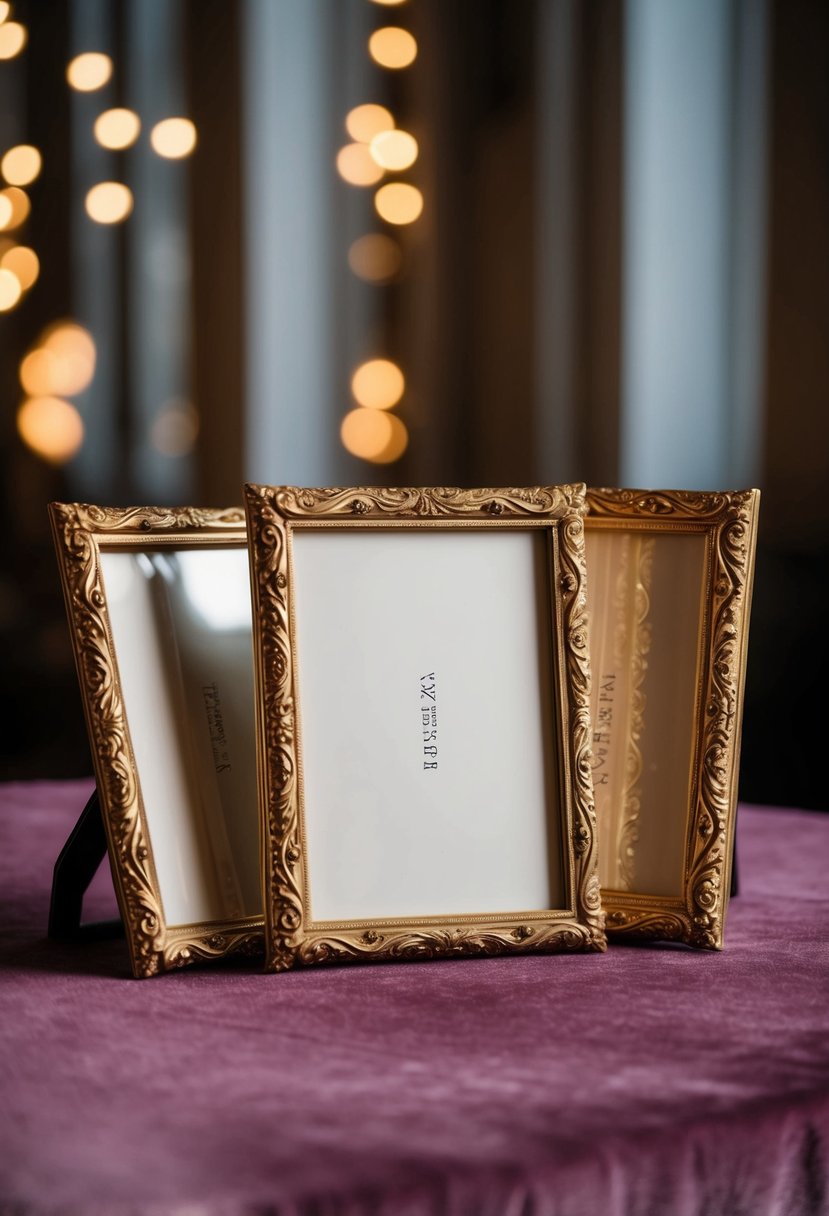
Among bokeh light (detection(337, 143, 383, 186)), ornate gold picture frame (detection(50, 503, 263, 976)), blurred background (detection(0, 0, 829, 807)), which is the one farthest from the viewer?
bokeh light (detection(337, 143, 383, 186))

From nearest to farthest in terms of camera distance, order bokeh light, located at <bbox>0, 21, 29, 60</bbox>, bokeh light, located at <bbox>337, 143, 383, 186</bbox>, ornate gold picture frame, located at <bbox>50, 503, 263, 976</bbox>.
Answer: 1. ornate gold picture frame, located at <bbox>50, 503, 263, 976</bbox>
2. bokeh light, located at <bbox>0, 21, 29, 60</bbox>
3. bokeh light, located at <bbox>337, 143, 383, 186</bbox>

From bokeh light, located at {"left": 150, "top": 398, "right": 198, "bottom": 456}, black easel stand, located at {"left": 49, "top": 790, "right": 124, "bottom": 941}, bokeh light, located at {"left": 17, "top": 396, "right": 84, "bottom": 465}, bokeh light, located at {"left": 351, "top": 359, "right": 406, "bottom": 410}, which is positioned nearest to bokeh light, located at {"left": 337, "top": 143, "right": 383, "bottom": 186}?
bokeh light, located at {"left": 351, "top": 359, "right": 406, "bottom": 410}

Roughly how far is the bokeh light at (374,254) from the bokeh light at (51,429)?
1.57 ft

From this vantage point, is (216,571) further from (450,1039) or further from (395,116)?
(395,116)

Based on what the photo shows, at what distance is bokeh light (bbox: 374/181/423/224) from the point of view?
6.20 feet

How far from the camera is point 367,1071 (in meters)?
0.49

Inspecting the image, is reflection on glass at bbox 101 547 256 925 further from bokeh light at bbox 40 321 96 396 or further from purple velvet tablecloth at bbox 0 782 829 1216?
bokeh light at bbox 40 321 96 396

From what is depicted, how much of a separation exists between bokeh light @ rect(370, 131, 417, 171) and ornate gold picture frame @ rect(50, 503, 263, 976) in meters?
1.32

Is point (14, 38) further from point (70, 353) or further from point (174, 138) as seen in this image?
point (70, 353)

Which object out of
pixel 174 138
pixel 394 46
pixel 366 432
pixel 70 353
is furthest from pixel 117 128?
pixel 366 432

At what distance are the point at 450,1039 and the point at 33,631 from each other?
1396 mm

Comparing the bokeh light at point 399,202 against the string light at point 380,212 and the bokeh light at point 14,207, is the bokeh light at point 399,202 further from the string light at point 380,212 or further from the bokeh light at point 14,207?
the bokeh light at point 14,207

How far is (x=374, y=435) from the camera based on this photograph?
6.24ft

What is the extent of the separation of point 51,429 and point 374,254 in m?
0.55
